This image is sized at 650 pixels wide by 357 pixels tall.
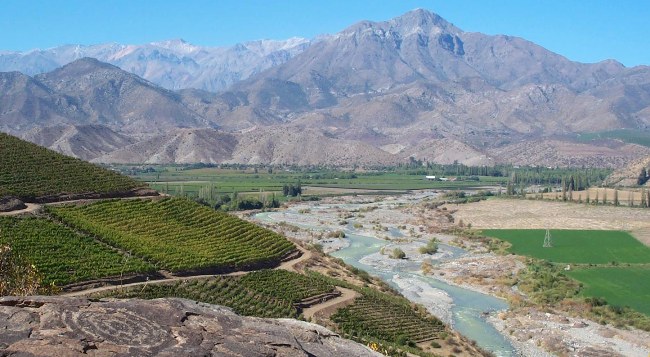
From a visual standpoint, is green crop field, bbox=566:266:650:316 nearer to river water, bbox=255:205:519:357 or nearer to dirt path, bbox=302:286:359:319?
river water, bbox=255:205:519:357

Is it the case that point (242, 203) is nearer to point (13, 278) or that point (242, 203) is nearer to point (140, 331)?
point (13, 278)

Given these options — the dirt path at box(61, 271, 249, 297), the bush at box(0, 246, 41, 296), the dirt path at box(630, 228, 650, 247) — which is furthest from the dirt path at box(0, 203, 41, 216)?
the dirt path at box(630, 228, 650, 247)

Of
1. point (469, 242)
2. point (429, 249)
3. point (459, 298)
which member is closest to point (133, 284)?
point (459, 298)

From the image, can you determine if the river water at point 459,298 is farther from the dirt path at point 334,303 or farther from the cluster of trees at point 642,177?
the cluster of trees at point 642,177

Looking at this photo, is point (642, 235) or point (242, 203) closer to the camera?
point (642, 235)

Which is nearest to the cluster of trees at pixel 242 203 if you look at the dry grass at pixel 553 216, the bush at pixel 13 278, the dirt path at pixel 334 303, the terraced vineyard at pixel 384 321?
the dry grass at pixel 553 216

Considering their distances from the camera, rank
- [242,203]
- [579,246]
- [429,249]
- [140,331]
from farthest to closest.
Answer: [242,203], [579,246], [429,249], [140,331]
